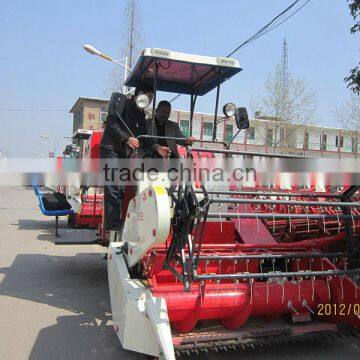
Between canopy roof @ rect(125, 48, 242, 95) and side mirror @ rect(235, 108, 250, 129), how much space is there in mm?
514

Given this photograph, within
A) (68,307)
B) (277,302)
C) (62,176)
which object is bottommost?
(68,307)

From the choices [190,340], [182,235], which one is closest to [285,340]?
[190,340]

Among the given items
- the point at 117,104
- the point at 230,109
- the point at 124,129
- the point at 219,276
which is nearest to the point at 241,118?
the point at 230,109

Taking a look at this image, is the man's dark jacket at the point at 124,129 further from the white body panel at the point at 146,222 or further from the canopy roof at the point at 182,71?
the white body panel at the point at 146,222

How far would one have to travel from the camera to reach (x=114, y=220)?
495 centimetres

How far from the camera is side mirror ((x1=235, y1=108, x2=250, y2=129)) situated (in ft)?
17.4

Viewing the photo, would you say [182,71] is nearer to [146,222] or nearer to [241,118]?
[241,118]

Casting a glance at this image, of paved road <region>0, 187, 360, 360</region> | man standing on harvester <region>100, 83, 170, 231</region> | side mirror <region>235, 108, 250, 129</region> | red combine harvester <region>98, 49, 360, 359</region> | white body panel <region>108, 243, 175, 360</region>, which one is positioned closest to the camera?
white body panel <region>108, 243, 175, 360</region>

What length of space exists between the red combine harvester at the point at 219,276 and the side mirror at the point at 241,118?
1145 millimetres

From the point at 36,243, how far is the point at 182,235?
7.43m

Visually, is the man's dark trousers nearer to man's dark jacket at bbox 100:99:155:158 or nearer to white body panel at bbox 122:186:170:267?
man's dark jacket at bbox 100:99:155:158

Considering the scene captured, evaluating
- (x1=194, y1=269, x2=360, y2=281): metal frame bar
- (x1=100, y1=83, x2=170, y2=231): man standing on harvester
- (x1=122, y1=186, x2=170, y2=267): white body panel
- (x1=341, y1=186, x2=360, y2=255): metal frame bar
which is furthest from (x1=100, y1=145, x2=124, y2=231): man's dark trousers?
(x1=341, y1=186, x2=360, y2=255): metal frame bar

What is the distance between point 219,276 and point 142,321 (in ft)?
2.20

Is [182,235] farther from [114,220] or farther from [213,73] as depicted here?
[213,73]
